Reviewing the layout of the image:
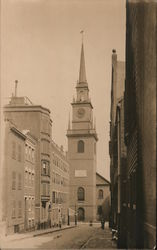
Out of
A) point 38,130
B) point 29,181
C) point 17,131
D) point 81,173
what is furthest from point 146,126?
point 81,173

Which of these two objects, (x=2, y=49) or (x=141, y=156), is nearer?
(x=141, y=156)

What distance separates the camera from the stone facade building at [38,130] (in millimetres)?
12047

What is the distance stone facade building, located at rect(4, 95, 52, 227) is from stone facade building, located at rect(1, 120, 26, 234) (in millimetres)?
532

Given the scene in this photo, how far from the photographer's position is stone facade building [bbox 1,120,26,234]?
458 inches

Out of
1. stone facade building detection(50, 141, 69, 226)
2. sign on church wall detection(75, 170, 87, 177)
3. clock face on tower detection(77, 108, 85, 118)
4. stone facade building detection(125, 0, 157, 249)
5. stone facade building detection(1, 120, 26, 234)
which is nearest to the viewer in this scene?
stone facade building detection(125, 0, 157, 249)

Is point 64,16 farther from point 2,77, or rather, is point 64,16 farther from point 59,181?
point 59,181

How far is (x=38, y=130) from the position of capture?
1512 centimetres

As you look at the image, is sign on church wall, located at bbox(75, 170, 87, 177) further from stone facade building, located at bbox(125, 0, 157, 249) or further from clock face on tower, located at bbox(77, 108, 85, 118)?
stone facade building, located at bbox(125, 0, 157, 249)

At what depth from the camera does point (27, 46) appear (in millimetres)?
10852

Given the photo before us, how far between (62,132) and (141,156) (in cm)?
347

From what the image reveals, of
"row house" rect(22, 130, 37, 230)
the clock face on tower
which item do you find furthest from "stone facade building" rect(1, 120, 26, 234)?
the clock face on tower

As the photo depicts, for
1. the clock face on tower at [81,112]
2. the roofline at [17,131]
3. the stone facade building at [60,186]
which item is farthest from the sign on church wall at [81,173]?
the clock face on tower at [81,112]

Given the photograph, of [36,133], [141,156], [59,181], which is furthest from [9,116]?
[59,181]

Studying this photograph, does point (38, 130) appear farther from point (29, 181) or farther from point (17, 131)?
point (17, 131)
